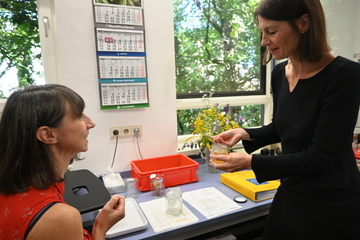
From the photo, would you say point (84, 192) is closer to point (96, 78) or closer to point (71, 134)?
point (71, 134)

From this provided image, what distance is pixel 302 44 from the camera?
917 mm

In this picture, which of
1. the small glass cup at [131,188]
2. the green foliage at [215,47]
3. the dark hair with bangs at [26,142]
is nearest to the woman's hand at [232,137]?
the small glass cup at [131,188]

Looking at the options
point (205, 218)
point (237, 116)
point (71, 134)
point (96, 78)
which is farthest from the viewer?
point (237, 116)

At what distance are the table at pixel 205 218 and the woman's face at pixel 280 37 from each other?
78 cm

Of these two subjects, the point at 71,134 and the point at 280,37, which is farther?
the point at 280,37

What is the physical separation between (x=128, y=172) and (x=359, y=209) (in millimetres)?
1359

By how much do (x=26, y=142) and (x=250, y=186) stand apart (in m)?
1.15

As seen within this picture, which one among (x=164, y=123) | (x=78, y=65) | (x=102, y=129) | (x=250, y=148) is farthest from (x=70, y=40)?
(x=250, y=148)

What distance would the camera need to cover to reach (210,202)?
132cm

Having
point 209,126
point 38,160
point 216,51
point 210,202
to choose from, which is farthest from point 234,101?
point 38,160

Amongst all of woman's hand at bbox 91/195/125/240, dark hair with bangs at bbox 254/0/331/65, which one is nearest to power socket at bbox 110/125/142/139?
woman's hand at bbox 91/195/125/240

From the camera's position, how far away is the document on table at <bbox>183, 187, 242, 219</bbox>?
4.02 feet

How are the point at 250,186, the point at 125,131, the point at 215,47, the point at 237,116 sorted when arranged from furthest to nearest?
the point at 237,116 → the point at 215,47 → the point at 125,131 → the point at 250,186

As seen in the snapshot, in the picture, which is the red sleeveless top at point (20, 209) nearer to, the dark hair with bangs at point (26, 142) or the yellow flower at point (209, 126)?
the dark hair with bangs at point (26, 142)
